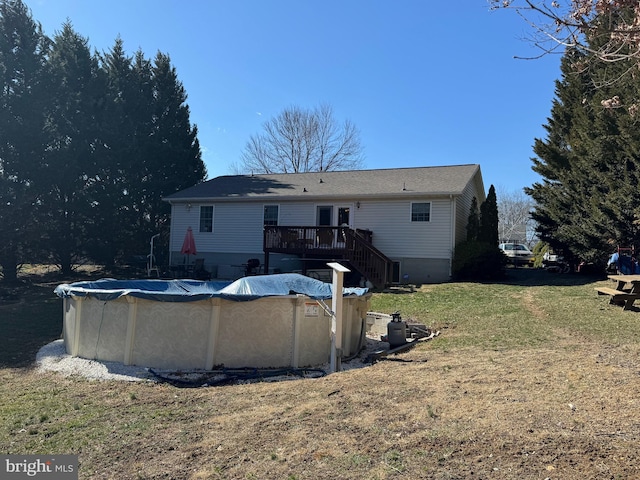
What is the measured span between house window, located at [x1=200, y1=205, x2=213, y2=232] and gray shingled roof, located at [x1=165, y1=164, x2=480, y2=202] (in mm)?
625

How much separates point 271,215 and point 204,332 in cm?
1291

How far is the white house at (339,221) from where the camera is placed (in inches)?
654

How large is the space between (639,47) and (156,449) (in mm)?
5547

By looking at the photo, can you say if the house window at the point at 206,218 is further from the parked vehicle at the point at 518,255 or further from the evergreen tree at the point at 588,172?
the parked vehicle at the point at 518,255

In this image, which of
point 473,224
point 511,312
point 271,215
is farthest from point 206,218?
point 511,312

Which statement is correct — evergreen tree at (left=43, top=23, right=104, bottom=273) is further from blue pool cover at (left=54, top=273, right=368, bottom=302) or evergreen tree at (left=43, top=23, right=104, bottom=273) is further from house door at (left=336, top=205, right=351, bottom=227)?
blue pool cover at (left=54, top=273, right=368, bottom=302)

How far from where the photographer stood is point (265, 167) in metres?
37.9

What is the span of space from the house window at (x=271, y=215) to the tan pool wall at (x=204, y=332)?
1218 centimetres

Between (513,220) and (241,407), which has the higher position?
(513,220)

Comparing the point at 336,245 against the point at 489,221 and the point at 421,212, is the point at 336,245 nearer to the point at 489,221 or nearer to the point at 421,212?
the point at 421,212

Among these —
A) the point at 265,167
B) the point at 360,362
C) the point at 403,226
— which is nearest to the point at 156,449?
the point at 360,362

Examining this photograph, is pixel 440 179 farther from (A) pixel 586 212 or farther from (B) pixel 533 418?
(B) pixel 533 418

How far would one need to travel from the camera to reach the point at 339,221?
725 inches

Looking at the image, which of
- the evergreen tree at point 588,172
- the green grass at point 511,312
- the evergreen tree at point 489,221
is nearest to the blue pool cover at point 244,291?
the green grass at point 511,312
